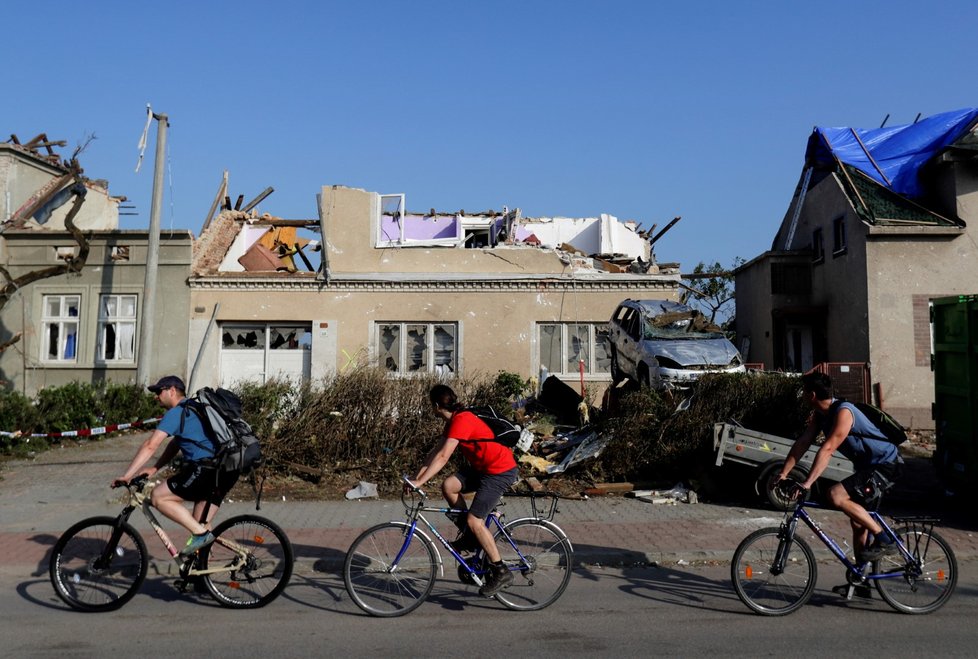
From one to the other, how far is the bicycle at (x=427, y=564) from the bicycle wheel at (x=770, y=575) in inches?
52.5

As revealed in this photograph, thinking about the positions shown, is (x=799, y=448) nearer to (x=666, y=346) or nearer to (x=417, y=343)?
(x=666, y=346)

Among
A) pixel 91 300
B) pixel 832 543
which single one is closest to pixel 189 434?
pixel 832 543

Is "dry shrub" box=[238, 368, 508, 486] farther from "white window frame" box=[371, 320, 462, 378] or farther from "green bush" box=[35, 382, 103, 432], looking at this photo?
"white window frame" box=[371, 320, 462, 378]

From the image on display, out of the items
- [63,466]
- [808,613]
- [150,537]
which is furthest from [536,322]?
[808,613]

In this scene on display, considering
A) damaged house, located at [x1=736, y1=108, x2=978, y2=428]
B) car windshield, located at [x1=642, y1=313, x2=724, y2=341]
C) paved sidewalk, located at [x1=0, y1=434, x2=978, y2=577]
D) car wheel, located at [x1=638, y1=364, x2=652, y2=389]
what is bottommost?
paved sidewalk, located at [x1=0, y1=434, x2=978, y2=577]

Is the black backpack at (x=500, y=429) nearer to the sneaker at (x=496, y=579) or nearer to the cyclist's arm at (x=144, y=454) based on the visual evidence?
the sneaker at (x=496, y=579)

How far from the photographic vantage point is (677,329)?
1423 centimetres

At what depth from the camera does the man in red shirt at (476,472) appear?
5629 millimetres

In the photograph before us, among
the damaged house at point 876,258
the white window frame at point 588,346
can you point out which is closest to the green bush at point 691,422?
the damaged house at point 876,258

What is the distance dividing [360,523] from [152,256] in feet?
40.1

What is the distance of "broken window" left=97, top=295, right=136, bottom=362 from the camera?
19594mm

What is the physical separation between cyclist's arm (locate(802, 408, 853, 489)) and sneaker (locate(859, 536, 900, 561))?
750 millimetres

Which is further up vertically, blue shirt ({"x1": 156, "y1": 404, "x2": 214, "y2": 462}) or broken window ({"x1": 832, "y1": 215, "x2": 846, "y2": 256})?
broken window ({"x1": 832, "y1": 215, "x2": 846, "y2": 256})

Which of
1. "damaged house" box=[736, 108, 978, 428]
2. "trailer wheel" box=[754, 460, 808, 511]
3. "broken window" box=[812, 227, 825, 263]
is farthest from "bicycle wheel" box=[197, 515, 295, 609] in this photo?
"broken window" box=[812, 227, 825, 263]
